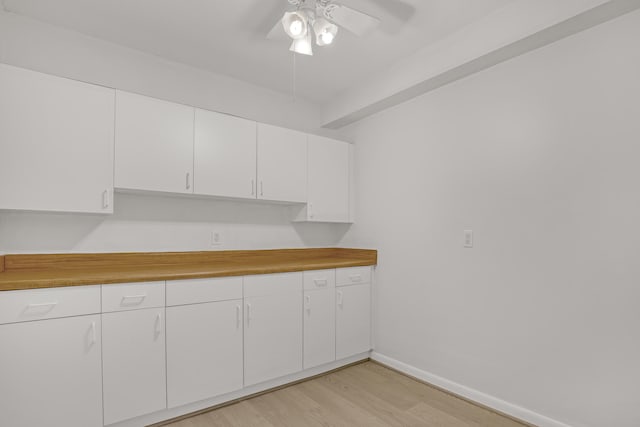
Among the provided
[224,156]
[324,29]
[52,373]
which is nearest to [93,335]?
[52,373]

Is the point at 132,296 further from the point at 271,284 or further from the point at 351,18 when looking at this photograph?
the point at 351,18

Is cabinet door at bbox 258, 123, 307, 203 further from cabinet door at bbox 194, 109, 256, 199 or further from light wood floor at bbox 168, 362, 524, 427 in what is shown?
light wood floor at bbox 168, 362, 524, 427

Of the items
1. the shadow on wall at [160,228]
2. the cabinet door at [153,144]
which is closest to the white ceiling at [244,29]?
the cabinet door at [153,144]

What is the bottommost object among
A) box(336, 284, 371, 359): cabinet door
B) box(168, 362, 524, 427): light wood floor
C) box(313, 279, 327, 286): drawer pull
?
box(168, 362, 524, 427): light wood floor

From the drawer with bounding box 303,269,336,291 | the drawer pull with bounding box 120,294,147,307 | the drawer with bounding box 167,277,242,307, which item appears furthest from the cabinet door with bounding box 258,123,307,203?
the drawer pull with bounding box 120,294,147,307

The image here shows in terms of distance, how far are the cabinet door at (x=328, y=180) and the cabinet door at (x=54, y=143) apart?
5.25ft

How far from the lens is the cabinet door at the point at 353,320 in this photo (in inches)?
109

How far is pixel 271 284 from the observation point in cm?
238

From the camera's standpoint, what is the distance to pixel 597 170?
5.79ft

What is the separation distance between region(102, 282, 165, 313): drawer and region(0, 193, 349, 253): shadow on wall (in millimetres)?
601

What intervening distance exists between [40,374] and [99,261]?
780 millimetres

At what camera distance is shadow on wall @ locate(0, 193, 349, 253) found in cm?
205

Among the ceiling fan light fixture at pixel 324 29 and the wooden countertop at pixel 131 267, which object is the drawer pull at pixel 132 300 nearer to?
the wooden countertop at pixel 131 267

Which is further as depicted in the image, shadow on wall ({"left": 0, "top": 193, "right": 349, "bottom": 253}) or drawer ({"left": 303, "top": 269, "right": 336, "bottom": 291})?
drawer ({"left": 303, "top": 269, "right": 336, "bottom": 291})
